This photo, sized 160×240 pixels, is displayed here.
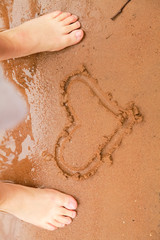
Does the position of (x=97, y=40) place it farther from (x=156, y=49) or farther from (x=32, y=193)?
(x=32, y=193)

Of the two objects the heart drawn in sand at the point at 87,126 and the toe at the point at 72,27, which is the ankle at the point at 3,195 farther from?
the toe at the point at 72,27

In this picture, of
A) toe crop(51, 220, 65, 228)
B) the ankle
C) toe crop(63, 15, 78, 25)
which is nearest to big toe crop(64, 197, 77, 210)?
toe crop(51, 220, 65, 228)

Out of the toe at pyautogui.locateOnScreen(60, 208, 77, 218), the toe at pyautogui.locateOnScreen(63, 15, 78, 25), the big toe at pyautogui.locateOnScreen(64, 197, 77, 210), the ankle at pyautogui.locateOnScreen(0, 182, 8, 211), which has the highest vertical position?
the toe at pyautogui.locateOnScreen(63, 15, 78, 25)

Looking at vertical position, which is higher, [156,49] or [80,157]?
[156,49]

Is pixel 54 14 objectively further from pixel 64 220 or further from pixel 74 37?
pixel 64 220

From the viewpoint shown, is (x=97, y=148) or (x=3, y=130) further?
(x=3, y=130)

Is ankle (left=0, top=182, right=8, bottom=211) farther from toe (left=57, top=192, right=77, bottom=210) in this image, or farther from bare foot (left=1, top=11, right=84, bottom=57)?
bare foot (left=1, top=11, right=84, bottom=57)

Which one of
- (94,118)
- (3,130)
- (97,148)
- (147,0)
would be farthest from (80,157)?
(147,0)

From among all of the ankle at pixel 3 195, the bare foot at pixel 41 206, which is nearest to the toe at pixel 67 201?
the bare foot at pixel 41 206
